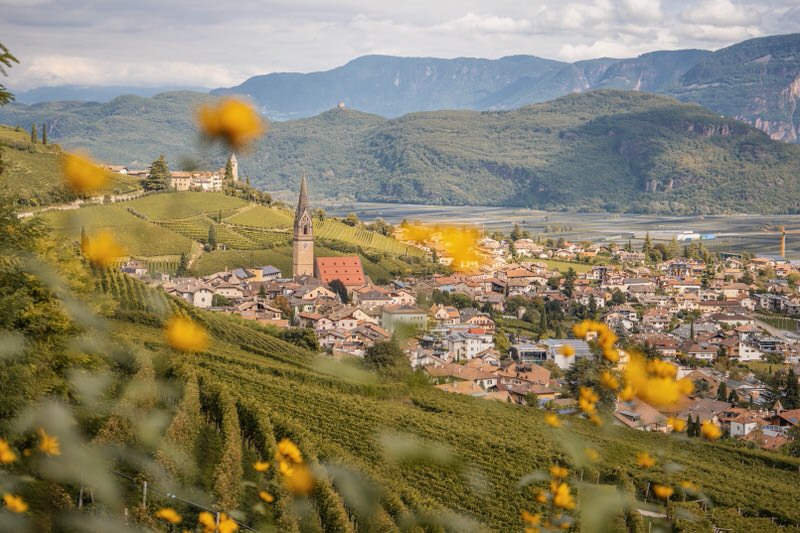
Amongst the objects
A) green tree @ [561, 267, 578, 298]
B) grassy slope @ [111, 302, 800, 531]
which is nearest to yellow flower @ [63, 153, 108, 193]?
grassy slope @ [111, 302, 800, 531]

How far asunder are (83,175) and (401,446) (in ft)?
7.51

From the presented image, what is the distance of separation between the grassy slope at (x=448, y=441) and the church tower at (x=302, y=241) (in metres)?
19.0

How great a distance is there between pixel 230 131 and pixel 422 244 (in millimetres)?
40359

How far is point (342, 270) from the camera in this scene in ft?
115

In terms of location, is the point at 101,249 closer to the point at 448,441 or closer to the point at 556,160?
the point at 448,441

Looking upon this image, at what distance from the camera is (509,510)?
8.63 m

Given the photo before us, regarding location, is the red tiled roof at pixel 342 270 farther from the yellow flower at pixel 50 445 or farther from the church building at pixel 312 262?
the yellow flower at pixel 50 445

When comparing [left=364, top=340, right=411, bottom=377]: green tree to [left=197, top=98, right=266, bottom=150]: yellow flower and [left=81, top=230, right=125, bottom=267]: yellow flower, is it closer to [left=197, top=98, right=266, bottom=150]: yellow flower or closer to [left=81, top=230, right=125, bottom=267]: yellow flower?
[left=81, top=230, right=125, bottom=267]: yellow flower

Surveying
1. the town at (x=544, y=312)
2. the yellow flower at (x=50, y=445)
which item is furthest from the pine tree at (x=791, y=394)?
the yellow flower at (x=50, y=445)

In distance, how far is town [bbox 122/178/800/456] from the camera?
69.0ft

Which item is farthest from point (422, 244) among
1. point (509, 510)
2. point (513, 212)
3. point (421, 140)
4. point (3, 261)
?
point (421, 140)

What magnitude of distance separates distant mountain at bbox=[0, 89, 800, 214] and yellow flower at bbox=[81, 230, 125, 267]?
9047 centimetres

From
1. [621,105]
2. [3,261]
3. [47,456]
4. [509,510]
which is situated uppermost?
[621,105]

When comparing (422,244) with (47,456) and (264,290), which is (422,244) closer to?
(264,290)
